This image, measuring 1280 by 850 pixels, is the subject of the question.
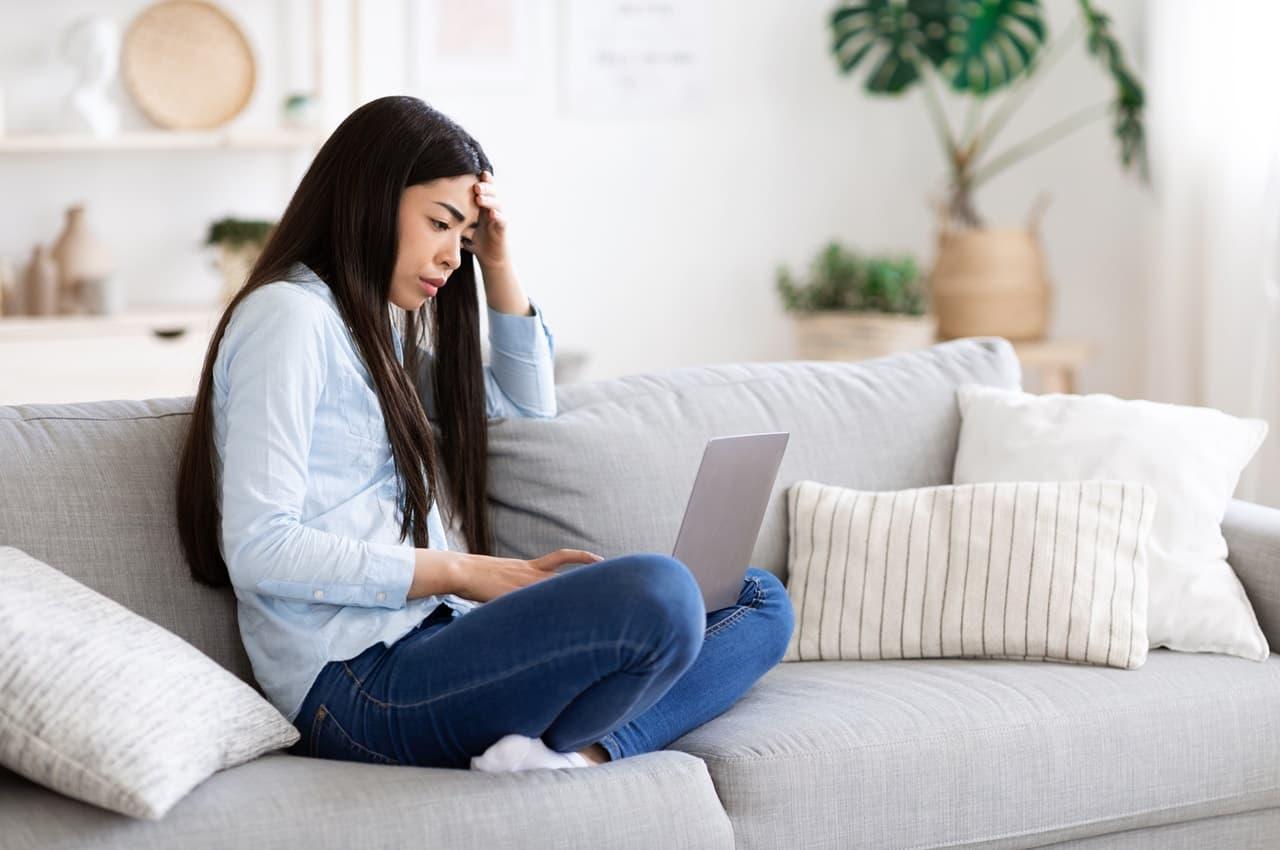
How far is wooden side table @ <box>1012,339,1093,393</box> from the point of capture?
387 cm

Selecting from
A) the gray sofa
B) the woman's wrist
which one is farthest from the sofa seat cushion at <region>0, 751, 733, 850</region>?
the woman's wrist

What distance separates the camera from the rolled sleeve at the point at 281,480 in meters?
1.62

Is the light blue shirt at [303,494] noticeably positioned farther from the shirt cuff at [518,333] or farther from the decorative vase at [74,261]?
the decorative vase at [74,261]

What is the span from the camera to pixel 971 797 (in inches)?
69.1

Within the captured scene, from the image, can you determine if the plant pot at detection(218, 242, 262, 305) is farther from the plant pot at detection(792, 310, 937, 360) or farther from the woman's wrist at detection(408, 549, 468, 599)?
the woman's wrist at detection(408, 549, 468, 599)

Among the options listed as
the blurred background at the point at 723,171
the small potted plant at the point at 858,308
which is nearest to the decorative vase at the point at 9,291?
the blurred background at the point at 723,171

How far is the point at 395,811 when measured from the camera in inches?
58.7

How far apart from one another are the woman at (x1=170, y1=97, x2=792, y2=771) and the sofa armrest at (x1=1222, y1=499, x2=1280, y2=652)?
68 centimetres

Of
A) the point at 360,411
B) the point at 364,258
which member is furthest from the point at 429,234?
the point at 360,411

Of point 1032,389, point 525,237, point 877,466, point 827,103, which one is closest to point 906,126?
point 827,103

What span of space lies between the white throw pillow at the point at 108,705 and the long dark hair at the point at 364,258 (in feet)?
0.76

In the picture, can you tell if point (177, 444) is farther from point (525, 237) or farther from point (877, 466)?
point (525, 237)

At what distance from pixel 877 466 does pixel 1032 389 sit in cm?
253

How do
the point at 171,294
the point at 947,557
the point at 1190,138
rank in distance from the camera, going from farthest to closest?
the point at 171,294
the point at 1190,138
the point at 947,557
